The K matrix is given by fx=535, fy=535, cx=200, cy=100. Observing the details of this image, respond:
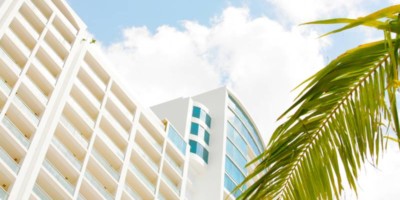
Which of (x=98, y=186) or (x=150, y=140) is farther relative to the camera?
(x=150, y=140)

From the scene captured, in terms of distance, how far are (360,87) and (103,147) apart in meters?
40.6

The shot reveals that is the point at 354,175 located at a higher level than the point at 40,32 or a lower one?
lower

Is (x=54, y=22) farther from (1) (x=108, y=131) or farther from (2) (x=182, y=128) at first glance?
(2) (x=182, y=128)

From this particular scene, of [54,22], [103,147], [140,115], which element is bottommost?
[103,147]

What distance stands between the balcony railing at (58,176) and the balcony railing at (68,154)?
1.43m

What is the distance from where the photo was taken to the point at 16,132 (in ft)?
112

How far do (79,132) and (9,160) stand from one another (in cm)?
920

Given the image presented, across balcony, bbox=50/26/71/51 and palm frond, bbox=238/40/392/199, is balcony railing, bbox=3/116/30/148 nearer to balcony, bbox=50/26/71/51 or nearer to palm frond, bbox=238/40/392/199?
balcony, bbox=50/26/71/51

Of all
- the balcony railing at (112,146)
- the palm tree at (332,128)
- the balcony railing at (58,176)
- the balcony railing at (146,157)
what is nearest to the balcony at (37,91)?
the balcony railing at (58,176)

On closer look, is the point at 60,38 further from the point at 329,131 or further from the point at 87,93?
the point at 329,131

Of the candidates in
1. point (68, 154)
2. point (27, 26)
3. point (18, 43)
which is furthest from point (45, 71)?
point (68, 154)

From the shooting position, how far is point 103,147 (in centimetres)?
4219

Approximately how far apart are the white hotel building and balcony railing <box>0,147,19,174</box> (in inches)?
2.3

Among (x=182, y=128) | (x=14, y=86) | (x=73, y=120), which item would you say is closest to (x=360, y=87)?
(x=14, y=86)
